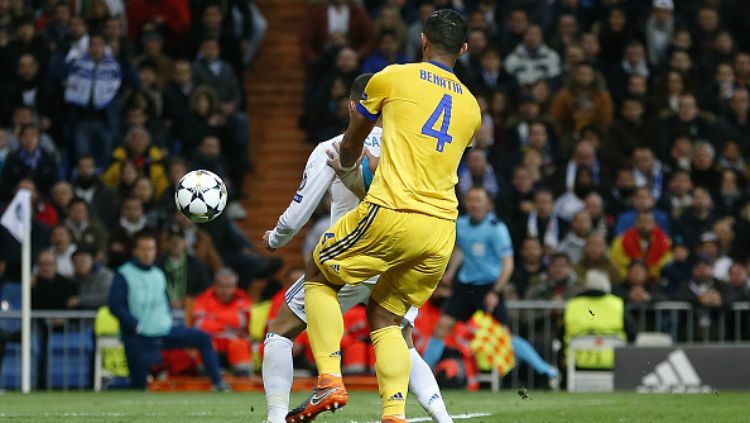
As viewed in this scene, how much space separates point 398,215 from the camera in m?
8.78

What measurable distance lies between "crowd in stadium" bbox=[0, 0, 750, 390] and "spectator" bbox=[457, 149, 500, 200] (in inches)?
1.3

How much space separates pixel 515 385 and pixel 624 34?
263 inches

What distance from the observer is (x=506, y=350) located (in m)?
18.4

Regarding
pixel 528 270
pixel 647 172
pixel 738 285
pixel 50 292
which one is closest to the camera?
pixel 50 292

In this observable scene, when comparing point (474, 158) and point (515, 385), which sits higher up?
point (474, 158)

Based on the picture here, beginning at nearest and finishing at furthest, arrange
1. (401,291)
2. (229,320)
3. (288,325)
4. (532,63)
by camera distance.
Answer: (401,291)
(288,325)
(229,320)
(532,63)

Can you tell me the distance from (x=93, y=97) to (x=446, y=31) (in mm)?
12998

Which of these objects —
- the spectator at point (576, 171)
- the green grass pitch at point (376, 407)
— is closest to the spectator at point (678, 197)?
the spectator at point (576, 171)

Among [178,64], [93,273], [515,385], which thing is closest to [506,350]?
[515,385]

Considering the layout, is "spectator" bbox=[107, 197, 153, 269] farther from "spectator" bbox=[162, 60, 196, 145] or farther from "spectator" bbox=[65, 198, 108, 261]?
"spectator" bbox=[162, 60, 196, 145]

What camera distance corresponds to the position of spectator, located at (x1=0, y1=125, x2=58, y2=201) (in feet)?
66.9

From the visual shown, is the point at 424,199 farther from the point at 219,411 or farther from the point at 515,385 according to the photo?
the point at 515,385

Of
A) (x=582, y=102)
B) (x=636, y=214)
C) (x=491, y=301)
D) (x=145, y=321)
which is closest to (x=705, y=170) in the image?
(x=636, y=214)

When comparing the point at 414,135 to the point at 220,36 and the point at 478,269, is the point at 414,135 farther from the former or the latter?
the point at 220,36
